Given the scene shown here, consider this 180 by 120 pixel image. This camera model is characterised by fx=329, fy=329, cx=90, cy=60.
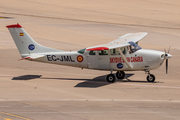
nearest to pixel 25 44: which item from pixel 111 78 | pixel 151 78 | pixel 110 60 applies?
pixel 110 60

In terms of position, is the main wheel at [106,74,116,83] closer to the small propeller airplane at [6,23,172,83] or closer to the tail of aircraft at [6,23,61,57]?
the small propeller airplane at [6,23,172,83]

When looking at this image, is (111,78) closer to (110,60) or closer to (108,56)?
(110,60)

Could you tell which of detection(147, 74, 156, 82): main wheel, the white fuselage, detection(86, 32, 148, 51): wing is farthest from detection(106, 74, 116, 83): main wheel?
detection(147, 74, 156, 82): main wheel

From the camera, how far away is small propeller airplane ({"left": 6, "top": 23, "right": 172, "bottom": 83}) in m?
20.7

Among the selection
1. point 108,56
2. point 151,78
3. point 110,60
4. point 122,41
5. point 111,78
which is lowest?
point 151,78

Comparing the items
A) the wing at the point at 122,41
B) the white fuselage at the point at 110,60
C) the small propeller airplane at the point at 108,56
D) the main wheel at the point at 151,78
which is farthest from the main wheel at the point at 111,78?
the main wheel at the point at 151,78

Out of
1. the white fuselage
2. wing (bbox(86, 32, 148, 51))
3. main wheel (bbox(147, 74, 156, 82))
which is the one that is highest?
wing (bbox(86, 32, 148, 51))

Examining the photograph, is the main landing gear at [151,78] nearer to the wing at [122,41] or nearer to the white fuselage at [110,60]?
the white fuselage at [110,60]

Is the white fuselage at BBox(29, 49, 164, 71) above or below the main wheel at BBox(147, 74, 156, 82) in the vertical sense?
above

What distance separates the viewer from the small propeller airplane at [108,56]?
67.8 ft

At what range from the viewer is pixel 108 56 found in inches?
835

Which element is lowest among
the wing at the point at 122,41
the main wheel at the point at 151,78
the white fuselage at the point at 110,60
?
the main wheel at the point at 151,78

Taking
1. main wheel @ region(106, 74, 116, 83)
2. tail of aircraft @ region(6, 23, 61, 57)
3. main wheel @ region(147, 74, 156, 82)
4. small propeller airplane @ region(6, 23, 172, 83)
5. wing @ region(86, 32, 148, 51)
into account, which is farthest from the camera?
tail of aircraft @ region(6, 23, 61, 57)

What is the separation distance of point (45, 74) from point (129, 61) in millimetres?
6596
